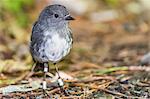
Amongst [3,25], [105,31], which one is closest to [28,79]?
[3,25]

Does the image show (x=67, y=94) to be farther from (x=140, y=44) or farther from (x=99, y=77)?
(x=140, y=44)

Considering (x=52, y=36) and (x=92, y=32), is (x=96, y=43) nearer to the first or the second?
(x=92, y=32)

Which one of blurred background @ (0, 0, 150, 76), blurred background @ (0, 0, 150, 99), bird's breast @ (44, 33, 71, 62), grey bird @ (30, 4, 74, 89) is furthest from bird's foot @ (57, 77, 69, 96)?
blurred background @ (0, 0, 150, 76)

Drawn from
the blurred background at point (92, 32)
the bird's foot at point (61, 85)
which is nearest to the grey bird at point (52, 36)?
the bird's foot at point (61, 85)

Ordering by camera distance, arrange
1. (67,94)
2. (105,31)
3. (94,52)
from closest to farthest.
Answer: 1. (67,94)
2. (94,52)
3. (105,31)

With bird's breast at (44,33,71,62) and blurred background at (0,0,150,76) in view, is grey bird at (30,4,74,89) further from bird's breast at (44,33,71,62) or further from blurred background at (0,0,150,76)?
blurred background at (0,0,150,76)

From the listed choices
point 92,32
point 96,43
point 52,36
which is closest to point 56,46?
point 52,36
